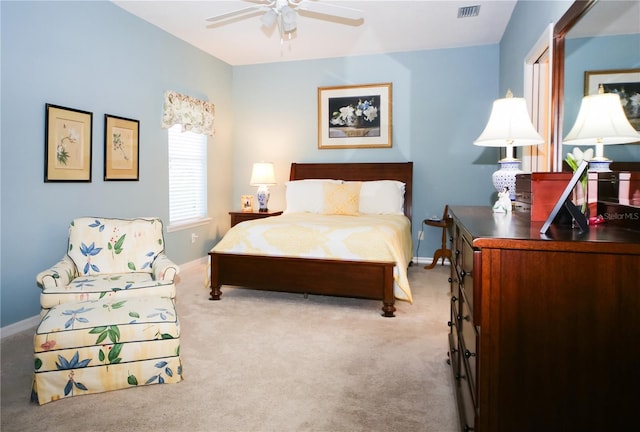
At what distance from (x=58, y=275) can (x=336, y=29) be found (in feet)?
11.8

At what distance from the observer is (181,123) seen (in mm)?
4801

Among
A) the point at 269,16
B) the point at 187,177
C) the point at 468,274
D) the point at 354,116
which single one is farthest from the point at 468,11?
the point at 187,177

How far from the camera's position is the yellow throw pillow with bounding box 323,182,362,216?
4738mm

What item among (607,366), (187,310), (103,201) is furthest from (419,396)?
(103,201)

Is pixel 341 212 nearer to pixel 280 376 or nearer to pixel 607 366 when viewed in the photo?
pixel 280 376

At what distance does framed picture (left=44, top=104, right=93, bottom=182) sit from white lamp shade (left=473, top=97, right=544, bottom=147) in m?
3.16

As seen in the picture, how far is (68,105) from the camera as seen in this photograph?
11.2 ft

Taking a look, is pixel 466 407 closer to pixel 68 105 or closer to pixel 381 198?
pixel 381 198

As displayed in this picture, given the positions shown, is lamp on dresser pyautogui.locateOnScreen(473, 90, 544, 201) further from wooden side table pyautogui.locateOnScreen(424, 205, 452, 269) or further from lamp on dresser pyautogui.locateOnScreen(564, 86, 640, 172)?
wooden side table pyautogui.locateOnScreen(424, 205, 452, 269)

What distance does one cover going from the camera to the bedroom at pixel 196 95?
304 cm

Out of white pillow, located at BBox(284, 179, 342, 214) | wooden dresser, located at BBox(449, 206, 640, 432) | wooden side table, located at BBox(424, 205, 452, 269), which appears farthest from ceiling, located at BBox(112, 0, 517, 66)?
wooden dresser, located at BBox(449, 206, 640, 432)

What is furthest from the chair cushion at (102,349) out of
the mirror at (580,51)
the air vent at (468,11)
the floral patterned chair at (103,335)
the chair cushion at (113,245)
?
the air vent at (468,11)

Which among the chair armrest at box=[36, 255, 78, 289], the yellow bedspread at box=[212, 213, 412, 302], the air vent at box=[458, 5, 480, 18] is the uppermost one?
the air vent at box=[458, 5, 480, 18]

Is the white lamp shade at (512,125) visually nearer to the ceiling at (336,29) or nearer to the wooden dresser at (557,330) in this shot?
the wooden dresser at (557,330)
